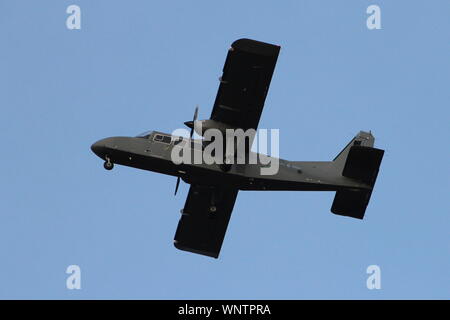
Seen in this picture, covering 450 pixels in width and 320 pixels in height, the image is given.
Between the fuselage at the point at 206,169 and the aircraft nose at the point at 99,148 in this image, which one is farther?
the aircraft nose at the point at 99,148

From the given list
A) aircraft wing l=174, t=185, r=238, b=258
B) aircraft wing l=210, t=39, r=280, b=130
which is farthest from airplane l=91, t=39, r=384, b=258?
aircraft wing l=174, t=185, r=238, b=258

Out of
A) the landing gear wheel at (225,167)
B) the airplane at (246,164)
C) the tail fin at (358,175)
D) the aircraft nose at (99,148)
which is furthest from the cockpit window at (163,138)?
the tail fin at (358,175)

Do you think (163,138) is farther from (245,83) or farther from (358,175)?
(358,175)

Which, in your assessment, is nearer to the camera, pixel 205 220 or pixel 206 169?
pixel 206 169

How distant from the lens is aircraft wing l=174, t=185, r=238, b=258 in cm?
3888

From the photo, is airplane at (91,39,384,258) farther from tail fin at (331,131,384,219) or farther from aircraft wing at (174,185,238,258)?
aircraft wing at (174,185,238,258)

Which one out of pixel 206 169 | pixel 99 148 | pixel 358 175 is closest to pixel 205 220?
pixel 206 169

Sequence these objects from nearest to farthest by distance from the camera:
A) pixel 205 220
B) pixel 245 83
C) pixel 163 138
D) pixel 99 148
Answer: pixel 245 83 → pixel 99 148 → pixel 163 138 → pixel 205 220

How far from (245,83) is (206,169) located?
4298 millimetres

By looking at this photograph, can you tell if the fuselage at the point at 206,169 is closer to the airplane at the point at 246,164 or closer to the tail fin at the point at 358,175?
the airplane at the point at 246,164

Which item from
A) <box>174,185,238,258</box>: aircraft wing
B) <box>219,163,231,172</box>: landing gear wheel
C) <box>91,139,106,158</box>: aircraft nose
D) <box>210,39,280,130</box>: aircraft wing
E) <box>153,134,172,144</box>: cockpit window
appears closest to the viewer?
<box>210,39,280,130</box>: aircraft wing

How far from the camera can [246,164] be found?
36656 millimetres

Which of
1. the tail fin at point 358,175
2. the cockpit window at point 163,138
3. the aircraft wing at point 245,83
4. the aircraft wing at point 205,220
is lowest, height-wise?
the aircraft wing at point 205,220

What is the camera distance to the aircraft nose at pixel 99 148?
36375 millimetres
